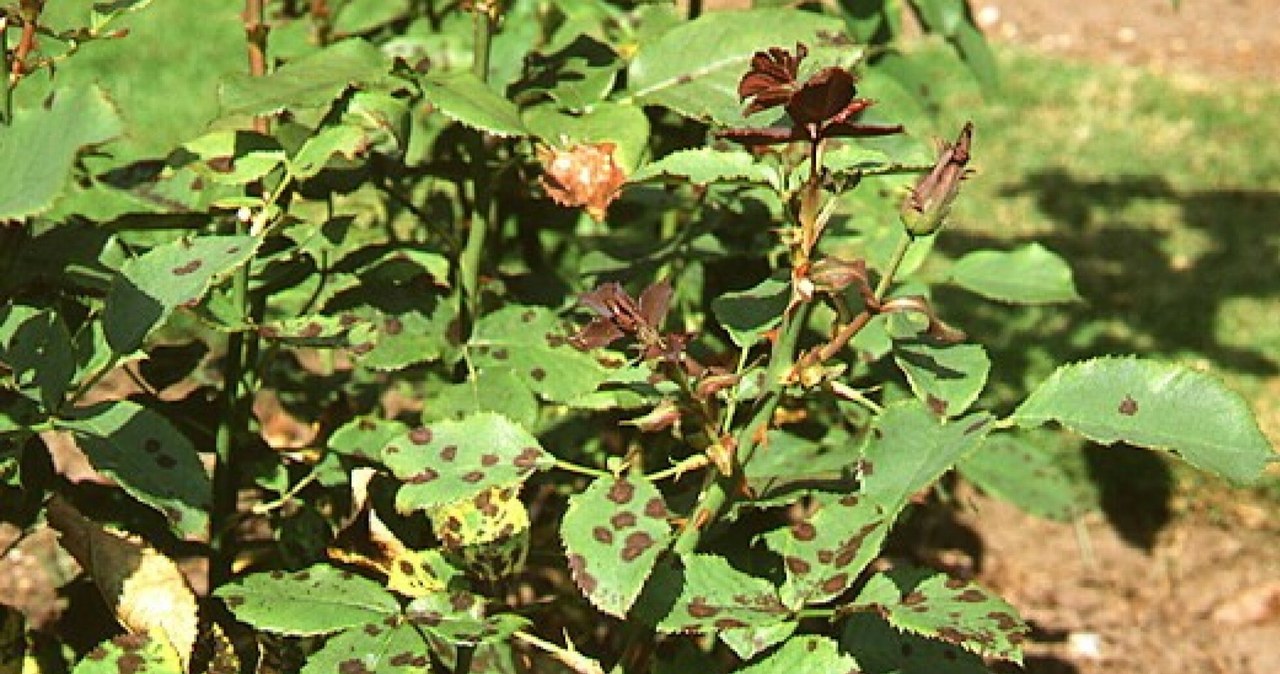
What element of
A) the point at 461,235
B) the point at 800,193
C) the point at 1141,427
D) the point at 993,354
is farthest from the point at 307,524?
the point at 993,354

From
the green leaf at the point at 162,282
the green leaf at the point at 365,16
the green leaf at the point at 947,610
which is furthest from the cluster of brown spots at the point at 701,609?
the green leaf at the point at 365,16

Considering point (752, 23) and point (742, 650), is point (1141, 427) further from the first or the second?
point (752, 23)

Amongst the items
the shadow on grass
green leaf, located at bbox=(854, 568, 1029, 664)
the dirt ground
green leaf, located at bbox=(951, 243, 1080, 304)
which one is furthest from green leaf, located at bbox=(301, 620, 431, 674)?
the shadow on grass

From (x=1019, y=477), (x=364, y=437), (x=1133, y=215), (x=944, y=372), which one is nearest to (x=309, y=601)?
(x=364, y=437)

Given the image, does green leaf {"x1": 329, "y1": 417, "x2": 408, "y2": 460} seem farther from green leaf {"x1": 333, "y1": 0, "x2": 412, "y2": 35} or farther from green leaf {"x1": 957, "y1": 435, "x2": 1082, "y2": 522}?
green leaf {"x1": 957, "y1": 435, "x2": 1082, "y2": 522}

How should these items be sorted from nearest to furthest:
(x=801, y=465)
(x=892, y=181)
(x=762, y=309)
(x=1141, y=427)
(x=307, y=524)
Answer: (x=1141, y=427)
(x=762, y=309)
(x=801, y=465)
(x=307, y=524)
(x=892, y=181)
